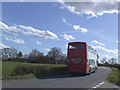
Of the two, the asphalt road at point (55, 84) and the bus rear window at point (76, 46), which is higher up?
the bus rear window at point (76, 46)

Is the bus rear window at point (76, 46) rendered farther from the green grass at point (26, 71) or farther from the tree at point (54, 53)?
the tree at point (54, 53)

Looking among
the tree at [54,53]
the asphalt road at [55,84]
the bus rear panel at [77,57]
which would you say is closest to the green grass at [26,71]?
the asphalt road at [55,84]

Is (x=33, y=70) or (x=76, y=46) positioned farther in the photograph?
(x=76, y=46)

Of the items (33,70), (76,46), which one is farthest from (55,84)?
(76,46)

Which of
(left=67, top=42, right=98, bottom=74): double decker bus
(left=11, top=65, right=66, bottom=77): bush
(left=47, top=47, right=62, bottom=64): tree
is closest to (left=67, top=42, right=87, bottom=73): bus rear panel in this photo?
(left=67, top=42, right=98, bottom=74): double decker bus

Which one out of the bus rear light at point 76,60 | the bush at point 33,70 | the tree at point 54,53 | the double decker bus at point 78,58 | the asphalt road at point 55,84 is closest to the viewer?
the asphalt road at point 55,84

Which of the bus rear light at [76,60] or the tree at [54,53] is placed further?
the tree at [54,53]

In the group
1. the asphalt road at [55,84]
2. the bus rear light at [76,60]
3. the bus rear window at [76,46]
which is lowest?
the asphalt road at [55,84]

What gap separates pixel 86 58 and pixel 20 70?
913 cm

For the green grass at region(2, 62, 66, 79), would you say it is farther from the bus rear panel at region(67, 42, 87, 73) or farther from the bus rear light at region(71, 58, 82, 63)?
the bus rear light at region(71, 58, 82, 63)

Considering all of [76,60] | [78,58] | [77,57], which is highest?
[77,57]

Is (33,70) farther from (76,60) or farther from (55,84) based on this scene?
(55,84)

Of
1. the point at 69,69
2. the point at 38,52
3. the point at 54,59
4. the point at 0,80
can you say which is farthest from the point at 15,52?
the point at 0,80

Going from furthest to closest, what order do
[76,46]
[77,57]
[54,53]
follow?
[54,53] < [76,46] < [77,57]
